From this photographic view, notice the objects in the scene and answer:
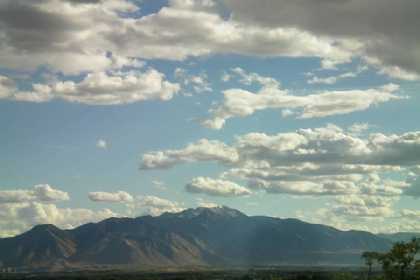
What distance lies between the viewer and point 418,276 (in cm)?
13050

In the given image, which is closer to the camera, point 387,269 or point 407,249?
point 407,249

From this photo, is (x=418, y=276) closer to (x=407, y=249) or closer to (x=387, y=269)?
(x=387, y=269)

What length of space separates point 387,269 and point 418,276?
6.49 metres

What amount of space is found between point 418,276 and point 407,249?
574 inches

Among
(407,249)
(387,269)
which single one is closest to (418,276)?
(387,269)

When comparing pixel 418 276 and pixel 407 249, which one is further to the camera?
pixel 418 276

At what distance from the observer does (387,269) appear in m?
130

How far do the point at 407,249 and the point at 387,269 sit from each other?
12110mm

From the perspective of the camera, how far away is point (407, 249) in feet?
391
